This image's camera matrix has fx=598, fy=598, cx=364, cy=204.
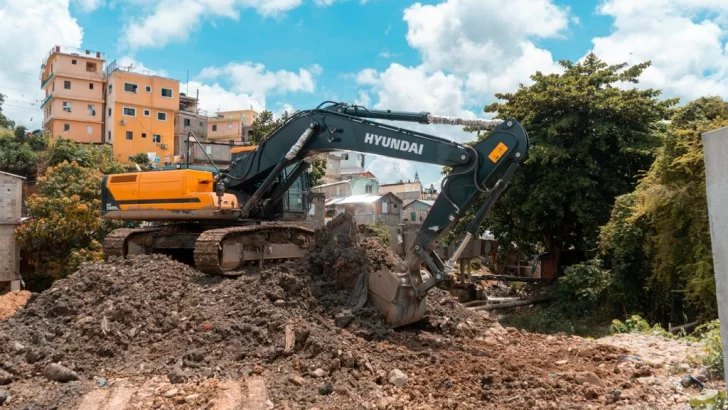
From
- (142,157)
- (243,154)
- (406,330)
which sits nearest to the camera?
(406,330)

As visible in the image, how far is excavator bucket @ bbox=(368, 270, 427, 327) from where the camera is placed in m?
7.89

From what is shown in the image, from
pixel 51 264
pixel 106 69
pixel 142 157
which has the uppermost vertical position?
pixel 106 69

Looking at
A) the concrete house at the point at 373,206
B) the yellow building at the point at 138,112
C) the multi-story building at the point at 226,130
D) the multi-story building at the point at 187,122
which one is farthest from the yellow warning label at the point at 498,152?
the multi-story building at the point at 226,130

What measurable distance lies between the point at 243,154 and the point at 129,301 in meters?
3.73

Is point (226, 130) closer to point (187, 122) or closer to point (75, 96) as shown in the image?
point (187, 122)

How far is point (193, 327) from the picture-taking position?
761 cm

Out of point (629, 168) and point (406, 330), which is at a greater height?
point (629, 168)

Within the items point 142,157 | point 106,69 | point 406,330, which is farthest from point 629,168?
point 106,69

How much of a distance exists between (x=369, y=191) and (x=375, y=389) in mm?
40908

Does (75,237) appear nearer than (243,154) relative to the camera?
No

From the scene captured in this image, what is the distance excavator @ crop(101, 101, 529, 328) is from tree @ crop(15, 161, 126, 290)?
1030 cm

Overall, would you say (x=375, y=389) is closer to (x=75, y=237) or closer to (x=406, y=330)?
(x=406, y=330)

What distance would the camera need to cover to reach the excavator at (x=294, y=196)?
7750 millimetres

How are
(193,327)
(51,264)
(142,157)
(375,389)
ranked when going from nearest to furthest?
(375,389)
(193,327)
(51,264)
(142,157)
